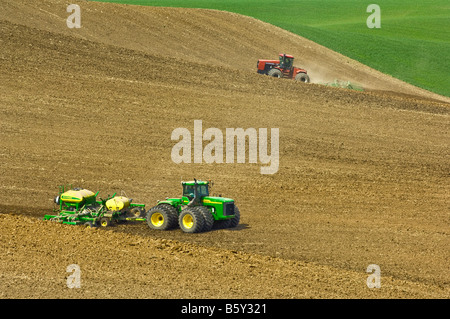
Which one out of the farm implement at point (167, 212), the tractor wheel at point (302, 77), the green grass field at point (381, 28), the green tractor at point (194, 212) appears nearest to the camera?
the green tractor at point (194, 212)

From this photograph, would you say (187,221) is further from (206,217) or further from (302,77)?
(302,77)

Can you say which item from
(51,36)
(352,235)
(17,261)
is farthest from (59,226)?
(51,36)

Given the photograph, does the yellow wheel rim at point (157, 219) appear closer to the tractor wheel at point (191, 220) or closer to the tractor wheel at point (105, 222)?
the tractor wheel at point (191, 220)

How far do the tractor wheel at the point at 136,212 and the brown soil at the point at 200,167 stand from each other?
332mm

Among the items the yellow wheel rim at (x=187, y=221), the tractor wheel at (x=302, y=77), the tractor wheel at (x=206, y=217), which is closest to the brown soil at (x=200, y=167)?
the yellow wheel rim at (x=187, y=221)

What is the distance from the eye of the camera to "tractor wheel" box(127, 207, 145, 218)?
19.9 meters

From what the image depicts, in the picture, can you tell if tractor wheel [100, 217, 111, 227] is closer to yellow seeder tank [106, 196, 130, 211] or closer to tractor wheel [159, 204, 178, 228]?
yellow seeder tank [106, 196, 130, 211]

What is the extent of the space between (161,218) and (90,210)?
6.70ft

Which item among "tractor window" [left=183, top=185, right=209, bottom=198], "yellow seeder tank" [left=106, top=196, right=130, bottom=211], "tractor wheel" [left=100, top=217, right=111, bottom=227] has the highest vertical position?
"tractor window" [left=183, top=185, right=209, bottom=198]

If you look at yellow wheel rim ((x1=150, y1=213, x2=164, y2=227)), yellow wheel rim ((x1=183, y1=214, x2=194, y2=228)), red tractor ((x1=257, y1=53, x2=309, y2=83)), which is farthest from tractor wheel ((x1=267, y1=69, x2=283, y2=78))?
yellow wheel rim ((x1=183, y1=214, x2=194, y2=228))

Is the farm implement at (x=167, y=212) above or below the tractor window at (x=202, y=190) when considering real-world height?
below

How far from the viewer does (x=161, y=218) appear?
63.2 feet

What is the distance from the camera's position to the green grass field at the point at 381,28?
57219mm
